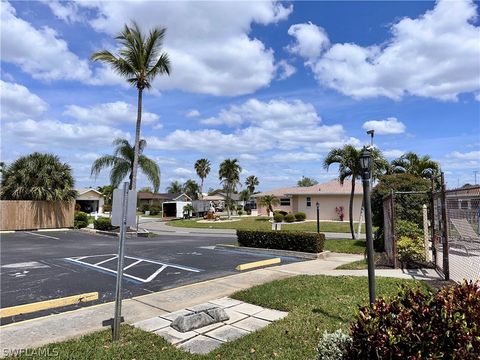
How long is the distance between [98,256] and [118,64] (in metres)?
11.7

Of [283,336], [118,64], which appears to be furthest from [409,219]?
[118,64]

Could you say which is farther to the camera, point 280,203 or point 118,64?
point 280,203

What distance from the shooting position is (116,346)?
4.95 m

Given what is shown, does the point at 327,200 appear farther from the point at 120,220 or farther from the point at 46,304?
the point at 120,220

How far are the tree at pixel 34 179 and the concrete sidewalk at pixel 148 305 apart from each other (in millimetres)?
23128

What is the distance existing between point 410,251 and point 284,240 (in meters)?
4.56

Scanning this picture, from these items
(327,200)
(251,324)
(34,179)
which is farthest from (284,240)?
(327,200)

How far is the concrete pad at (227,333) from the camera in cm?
531

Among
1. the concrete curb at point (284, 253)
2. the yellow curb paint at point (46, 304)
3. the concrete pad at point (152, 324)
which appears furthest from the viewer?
the concrete curb at point (284, 253)

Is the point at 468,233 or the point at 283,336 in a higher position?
the point at 468,233

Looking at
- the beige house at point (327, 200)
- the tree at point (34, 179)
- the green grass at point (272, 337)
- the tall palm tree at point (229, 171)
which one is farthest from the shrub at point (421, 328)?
the tall palm tree at point (229, 171)

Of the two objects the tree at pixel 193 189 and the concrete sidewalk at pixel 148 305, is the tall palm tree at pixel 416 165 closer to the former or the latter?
the concrete sidewalk at pixel 148 305

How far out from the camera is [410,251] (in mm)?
11234

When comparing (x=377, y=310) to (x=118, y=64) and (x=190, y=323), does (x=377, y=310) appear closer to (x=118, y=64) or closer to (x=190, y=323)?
(x=190, y=323)
